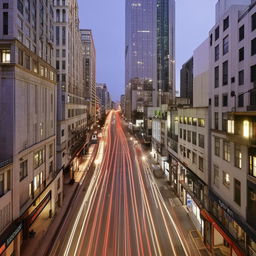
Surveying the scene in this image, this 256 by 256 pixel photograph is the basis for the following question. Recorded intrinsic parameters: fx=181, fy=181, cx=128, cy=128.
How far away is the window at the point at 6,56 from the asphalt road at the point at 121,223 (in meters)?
19.7

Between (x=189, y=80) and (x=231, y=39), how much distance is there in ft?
106

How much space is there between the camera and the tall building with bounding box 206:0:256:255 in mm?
14547

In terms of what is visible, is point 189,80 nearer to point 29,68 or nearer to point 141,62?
point 29,68

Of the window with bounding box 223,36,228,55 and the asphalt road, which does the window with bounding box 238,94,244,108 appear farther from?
the asphalt road

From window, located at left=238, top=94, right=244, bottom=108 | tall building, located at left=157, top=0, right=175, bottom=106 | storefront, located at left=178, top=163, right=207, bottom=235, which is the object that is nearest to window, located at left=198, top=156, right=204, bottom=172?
storefront, located at left=178, top=163, right=207, bottom=235

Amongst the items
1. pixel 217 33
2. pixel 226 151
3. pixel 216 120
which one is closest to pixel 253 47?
pixel 217 33

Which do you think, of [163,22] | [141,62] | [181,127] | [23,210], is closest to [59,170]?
[23,210]

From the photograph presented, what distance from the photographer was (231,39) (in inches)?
728

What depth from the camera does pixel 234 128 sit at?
1568 cm

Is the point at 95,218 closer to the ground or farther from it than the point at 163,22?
closer to the ground

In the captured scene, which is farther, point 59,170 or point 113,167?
point 113,167

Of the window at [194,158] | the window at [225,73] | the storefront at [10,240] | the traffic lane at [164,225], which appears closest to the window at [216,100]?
the window at [225,73]

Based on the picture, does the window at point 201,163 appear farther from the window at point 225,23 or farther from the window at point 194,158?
the window at point 225,23

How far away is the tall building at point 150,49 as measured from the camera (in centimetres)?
15100
